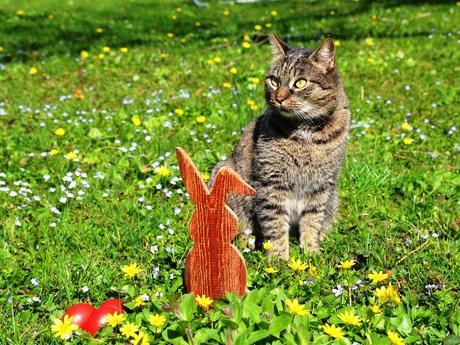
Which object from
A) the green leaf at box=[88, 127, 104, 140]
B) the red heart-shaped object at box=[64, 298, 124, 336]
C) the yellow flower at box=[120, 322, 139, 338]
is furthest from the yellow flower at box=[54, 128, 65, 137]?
the yellow flower at box=[120, 322, 139, 338]

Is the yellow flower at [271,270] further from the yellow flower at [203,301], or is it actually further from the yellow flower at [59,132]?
the yellow flower at [59,132]

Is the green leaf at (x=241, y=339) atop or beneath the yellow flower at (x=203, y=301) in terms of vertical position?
atop

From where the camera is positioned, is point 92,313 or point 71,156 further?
point 71,156

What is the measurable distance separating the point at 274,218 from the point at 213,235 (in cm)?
107

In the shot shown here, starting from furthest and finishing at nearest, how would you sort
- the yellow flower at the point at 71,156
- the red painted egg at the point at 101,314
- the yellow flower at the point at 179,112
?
the yellow flower at the point at 179,112 → the yellow flower at the point at 71,156 → the red painted egg at the point at 101,314

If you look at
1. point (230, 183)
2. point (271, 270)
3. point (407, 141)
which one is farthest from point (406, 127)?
point (230, 183)

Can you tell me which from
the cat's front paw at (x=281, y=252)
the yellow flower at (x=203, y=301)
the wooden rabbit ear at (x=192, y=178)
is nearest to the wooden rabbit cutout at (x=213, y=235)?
the wooden rabbit ear at (x=192, y=178)

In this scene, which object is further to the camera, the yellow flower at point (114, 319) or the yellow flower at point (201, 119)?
the yellow flower at point (201, 119)

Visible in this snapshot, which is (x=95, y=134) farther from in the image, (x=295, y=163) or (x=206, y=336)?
(x=206, y=336)

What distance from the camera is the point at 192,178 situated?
96.2 inches

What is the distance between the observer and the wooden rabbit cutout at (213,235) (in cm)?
243

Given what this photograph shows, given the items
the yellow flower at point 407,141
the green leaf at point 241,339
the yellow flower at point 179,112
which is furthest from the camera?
the yellow flower at point 179,112

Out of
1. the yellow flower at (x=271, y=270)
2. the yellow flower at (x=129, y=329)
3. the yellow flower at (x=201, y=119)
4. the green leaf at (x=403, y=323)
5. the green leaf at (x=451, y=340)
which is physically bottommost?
the yellow flower at (x=201, y=119)

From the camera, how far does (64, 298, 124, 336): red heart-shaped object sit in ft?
8.34
